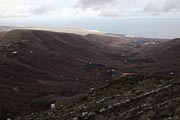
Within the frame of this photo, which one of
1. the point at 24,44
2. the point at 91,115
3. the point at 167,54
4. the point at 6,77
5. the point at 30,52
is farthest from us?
the point at 167,54

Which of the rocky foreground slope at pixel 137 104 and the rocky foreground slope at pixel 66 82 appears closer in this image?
the rocky foreground slope at pixel 137 104

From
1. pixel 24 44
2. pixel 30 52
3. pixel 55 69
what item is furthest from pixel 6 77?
pixel 24 44

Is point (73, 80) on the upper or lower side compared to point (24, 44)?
lower

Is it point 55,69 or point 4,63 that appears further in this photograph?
point 55,69

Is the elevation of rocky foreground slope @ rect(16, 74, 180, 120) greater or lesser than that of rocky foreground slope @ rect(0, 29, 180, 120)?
greater

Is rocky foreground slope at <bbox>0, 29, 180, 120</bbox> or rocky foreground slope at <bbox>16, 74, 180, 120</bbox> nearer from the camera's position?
rocky foreground slope at <bbox>16, 74, 180, 120</bbox>

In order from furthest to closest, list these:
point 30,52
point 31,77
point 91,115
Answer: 1. point 30,52
2. point 31,77
3. point 91,115

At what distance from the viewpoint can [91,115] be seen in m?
25.3

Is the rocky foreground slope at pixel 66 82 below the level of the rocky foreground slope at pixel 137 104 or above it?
below

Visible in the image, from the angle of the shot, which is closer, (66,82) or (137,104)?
(137,104)

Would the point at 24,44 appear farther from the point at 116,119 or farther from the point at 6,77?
the point at 116,119

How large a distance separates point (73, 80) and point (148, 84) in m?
83.5

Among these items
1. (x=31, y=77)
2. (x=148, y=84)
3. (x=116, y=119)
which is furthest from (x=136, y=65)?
(x=116, y=119)

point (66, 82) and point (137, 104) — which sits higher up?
point (137, 104)
